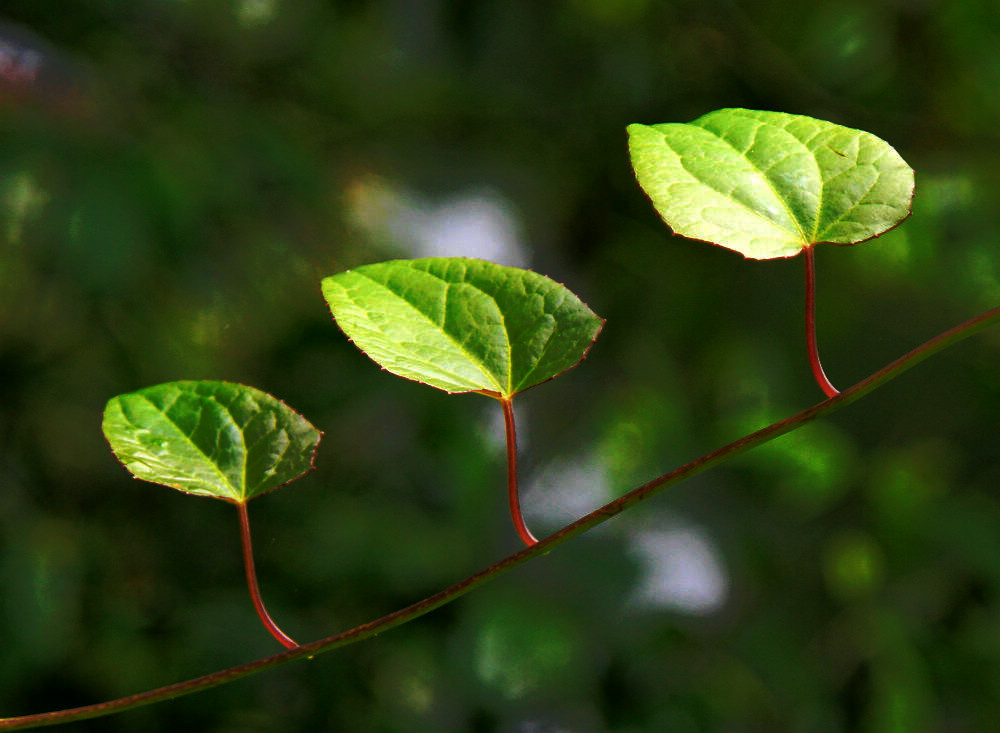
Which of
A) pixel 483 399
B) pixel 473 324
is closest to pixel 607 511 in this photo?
pixel 473 324

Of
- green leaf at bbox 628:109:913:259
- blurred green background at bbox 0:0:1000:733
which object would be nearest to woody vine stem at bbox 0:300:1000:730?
green leaf at bbox 628:109:913:259

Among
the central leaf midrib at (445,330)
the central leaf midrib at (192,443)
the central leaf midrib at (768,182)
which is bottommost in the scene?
the central leaf midrib at (192,443)

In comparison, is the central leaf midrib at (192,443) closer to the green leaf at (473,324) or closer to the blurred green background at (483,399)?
the green leaf at (473,324)

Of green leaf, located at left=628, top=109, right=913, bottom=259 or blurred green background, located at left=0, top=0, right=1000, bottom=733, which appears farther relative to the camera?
blurred green background, located at left=0, top=0, right=1000, bottom=733

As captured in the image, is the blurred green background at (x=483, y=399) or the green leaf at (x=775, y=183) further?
the blurred green background at (x=483, y=399)

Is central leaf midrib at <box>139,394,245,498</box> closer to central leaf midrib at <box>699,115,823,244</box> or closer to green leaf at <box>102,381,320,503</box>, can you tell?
green leaf at <box>102,381,320,503</box>

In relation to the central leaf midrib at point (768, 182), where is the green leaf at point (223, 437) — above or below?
below

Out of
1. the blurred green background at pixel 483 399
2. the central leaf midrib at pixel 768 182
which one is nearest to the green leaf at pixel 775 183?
the central leaf midrib at pixel 768 182

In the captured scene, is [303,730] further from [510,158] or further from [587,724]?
[510,158]
